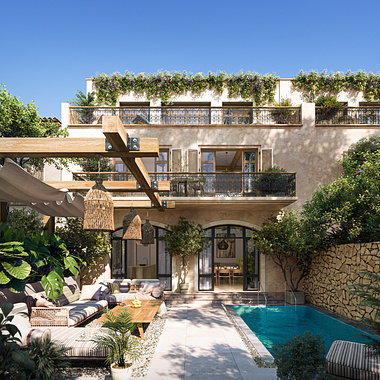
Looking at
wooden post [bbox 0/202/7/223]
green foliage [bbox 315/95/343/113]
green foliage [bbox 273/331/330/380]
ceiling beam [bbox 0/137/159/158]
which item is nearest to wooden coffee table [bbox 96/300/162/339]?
wooden post [bbox 0/202/7/223]

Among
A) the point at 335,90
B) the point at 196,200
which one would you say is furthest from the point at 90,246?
the point at 335,90

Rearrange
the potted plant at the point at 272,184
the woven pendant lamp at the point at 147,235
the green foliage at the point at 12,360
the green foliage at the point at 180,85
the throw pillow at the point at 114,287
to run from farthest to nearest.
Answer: the green foliage at the point at 180,85 < the potted plant at the point at 272,184 < the throw pillow at the point at 114,287 < the woven pendant lamp at the point at 147,235 < the green foliage at the point at 12,360

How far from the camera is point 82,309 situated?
784 centimetres

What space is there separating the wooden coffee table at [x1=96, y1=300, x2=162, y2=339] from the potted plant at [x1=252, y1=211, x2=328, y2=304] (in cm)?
447

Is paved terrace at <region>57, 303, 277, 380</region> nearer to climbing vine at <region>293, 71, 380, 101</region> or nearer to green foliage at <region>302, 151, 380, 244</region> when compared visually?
green foliage at <region>302, 151, 380, 244</region>

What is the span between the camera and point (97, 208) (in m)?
4.23

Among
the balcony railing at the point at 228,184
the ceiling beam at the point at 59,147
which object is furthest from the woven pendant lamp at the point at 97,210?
the balcony railing at the point at 228,184

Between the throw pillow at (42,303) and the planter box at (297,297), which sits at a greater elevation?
the throw pillow at (42,303)

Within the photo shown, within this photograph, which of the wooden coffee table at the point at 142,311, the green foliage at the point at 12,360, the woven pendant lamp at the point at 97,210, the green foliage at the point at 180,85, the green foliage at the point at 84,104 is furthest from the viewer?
the green foliage at the point at 180,85

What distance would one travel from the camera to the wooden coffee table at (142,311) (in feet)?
21.6

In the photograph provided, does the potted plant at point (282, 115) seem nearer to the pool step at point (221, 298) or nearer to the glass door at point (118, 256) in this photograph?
the pool step at point (221, 298)

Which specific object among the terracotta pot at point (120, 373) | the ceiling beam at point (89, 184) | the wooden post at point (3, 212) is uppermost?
the ceiling beam at point (89, 184)

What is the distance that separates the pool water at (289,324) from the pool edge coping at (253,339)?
1.23 feet

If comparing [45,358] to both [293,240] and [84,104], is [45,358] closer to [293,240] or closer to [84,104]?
[293,240]
